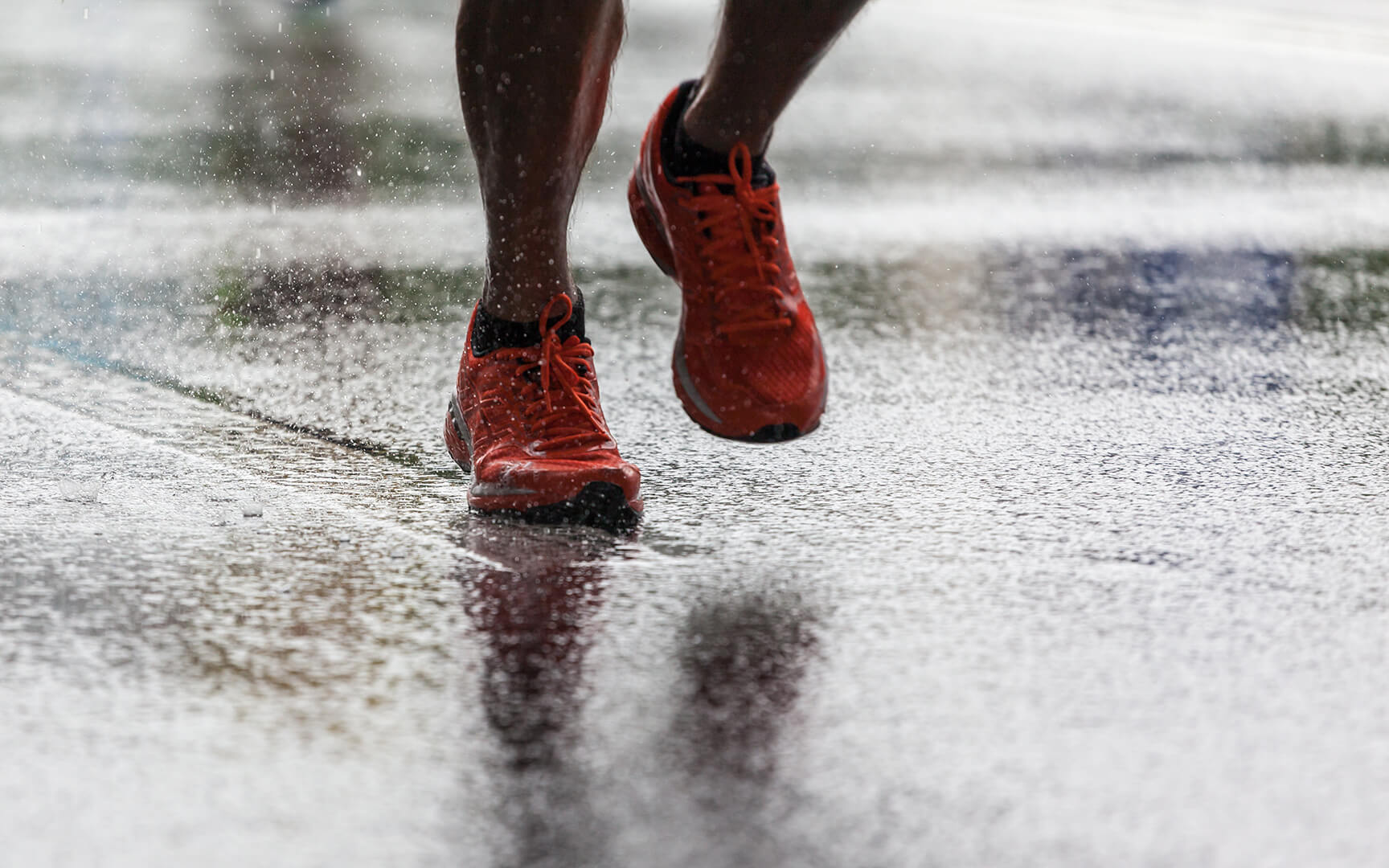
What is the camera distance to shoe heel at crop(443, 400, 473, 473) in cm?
188

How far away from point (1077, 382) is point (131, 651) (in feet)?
4.69

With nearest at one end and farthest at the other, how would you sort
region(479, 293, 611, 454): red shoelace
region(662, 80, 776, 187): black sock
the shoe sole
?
the shoe sole
region(479, 293, 611, 454): red shoelace
region(662, 80, 776, 187): black sock

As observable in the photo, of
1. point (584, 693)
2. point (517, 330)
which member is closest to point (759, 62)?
point (517, 330)

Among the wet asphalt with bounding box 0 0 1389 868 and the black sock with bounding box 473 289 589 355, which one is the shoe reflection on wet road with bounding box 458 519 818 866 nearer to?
the wet asphalt with bounding box 0 0 1389 868

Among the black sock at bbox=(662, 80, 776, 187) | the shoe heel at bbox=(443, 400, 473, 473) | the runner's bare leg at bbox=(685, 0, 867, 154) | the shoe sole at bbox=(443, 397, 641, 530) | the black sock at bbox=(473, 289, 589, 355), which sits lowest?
the shoe heel at bbox=(443, 400, 473, 473)

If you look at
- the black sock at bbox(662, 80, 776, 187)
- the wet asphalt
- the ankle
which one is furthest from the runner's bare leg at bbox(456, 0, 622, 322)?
the wet asphalt

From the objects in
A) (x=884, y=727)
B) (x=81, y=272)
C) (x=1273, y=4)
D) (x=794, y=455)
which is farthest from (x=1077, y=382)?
(x=1273, y=4)

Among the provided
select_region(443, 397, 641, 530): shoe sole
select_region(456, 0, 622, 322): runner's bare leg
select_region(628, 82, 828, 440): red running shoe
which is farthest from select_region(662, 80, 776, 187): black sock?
select_region(443, 397, 641, 530): shoe sole

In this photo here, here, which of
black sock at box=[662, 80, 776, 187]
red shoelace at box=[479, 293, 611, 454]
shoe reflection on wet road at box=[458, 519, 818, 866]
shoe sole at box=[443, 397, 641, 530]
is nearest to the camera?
shoe reflection on wet road at box=[458, 519, 818, 866]

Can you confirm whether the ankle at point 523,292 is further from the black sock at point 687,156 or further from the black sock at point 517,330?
the black sock at point 687,156

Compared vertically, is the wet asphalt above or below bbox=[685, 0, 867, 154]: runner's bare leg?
below

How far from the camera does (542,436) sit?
1781mm

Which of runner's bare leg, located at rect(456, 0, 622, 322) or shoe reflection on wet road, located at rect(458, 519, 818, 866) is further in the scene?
runner's bare leg, located at rect(456, 0, 622, 322)

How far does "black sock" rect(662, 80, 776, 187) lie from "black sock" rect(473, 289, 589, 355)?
194 mm
